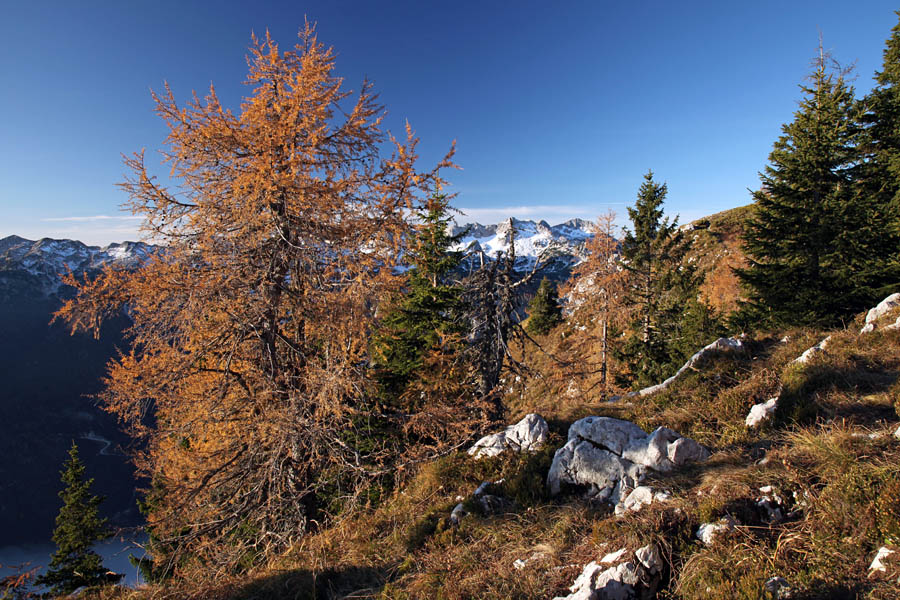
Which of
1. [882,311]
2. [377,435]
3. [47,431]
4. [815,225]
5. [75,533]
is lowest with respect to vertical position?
[47,431]

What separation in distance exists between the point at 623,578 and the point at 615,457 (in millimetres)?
2592

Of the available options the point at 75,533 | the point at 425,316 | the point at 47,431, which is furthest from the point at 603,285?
the point at 47,431

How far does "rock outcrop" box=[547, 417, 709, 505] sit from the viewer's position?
540cm

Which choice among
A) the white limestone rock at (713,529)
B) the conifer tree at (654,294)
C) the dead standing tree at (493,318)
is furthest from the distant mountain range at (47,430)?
the white limestone rock at (713,529)

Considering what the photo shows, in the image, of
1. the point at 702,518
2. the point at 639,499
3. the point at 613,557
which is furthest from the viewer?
the point at 639,499

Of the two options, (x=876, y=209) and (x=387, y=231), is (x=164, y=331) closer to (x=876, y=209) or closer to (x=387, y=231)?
(x=387, y=231)

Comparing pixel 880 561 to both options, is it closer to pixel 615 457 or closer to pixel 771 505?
pixel 771 505

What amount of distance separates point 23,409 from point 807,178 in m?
255

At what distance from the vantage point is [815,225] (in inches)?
516

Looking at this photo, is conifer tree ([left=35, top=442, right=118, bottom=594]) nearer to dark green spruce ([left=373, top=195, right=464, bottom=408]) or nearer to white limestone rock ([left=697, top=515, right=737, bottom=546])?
dark green spruce ([left=373, top=195, right=464, bottom=408])

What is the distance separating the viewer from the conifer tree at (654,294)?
17.8m

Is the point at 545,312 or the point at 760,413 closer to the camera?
the point at 760,413

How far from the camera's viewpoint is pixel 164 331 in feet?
20.5

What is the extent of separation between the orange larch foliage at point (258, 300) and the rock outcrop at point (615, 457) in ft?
11.8
